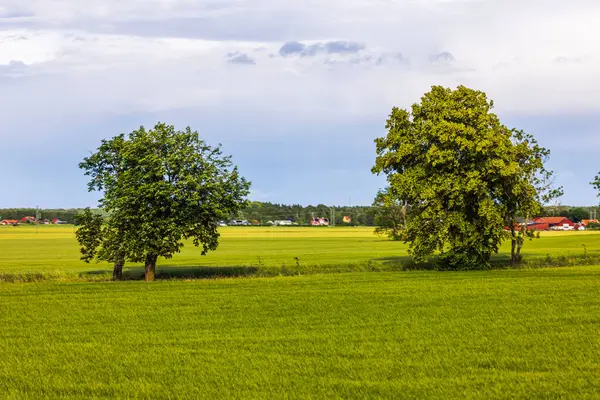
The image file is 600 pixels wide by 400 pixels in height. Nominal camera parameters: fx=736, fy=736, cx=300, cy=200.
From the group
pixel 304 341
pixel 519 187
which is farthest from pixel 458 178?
pixel 304 341

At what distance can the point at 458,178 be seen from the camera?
48.4 m

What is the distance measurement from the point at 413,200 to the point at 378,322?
2794 centimetres

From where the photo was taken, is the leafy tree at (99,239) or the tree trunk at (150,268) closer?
the leafy tree at (99,239)

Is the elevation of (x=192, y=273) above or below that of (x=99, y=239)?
below

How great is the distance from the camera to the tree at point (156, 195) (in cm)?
4247

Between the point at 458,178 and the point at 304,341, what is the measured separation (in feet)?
99.1

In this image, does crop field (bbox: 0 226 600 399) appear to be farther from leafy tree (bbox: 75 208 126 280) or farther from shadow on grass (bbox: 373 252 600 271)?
shadow on grass (bbox: 373 252 600 271)

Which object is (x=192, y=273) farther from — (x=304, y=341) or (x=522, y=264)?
(x=304, y=341)

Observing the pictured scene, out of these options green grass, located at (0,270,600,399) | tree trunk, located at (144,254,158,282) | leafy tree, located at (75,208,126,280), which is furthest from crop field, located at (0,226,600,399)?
tree trunk, located at (144,254,158,282)

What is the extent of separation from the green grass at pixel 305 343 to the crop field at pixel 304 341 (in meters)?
0.05

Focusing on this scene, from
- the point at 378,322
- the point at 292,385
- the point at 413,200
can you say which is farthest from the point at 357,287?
the point at 292,385

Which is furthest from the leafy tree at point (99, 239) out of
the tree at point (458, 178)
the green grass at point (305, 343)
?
the tree at point (458, 178)

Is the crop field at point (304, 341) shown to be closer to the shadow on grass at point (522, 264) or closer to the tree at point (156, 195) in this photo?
the tree at point (156, 195)

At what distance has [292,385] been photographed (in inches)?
604
